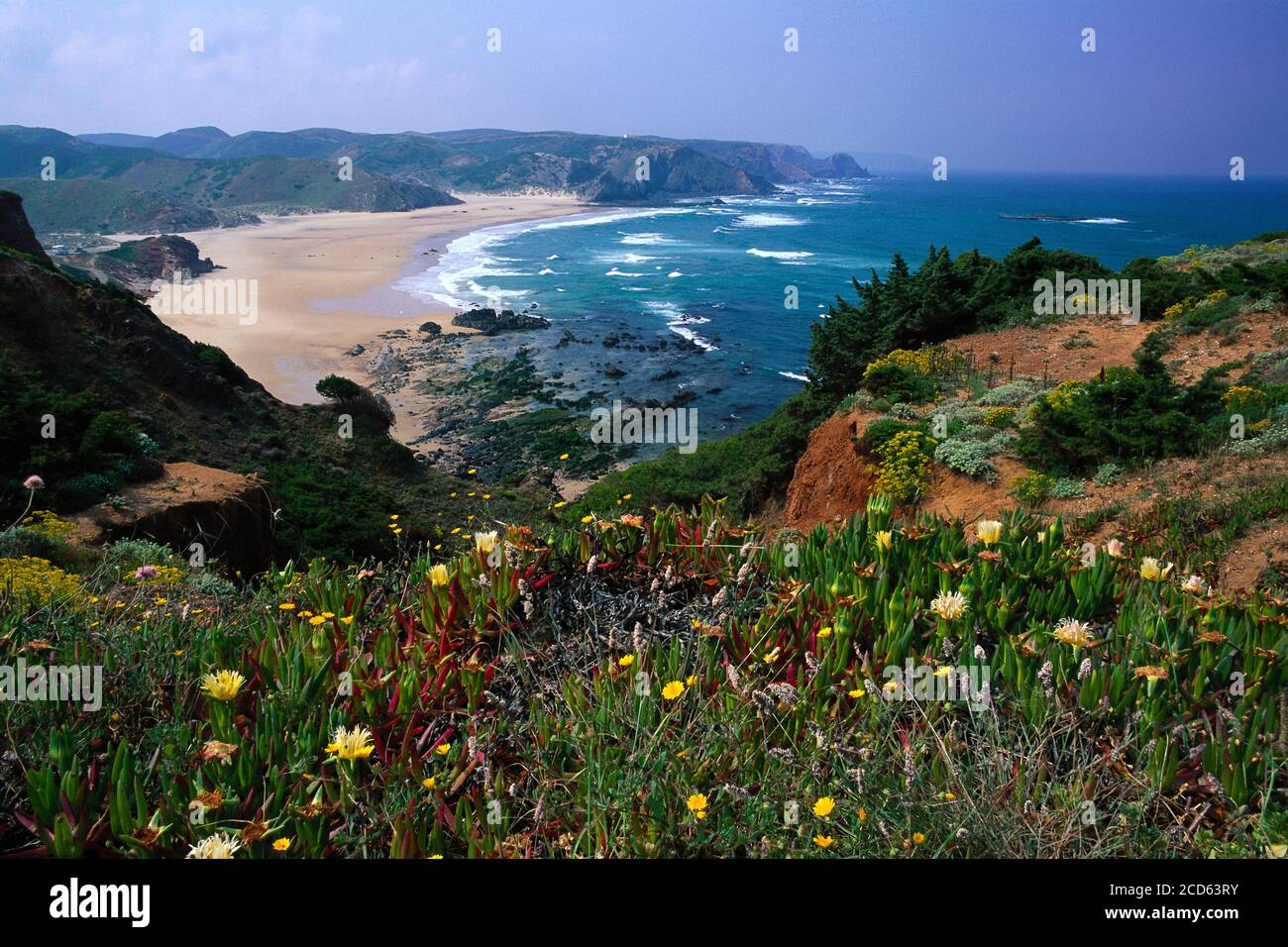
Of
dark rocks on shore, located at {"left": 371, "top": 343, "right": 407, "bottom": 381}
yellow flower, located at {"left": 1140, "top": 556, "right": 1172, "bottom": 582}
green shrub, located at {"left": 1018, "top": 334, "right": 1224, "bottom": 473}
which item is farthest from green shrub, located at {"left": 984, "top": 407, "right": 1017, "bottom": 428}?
dark rocks on shore, located at {"left": 371, "top": 343, "right": 407, "bottom": 381}

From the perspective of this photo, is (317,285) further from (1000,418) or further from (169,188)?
(169,188)

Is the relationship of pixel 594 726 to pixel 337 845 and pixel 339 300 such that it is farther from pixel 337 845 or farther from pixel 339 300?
pixel 339 300

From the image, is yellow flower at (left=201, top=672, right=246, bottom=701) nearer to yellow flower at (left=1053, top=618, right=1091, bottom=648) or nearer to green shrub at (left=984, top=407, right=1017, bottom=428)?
yellow flower at (left=1053, top=618, right=1091, bottom=648)

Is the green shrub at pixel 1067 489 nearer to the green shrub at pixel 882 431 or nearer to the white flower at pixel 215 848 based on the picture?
the green shrub at pixel 882 431

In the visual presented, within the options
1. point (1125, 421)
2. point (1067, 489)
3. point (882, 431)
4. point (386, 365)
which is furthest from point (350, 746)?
point (386, 365)

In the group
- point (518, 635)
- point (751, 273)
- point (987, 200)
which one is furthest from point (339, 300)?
point (987, 200)
